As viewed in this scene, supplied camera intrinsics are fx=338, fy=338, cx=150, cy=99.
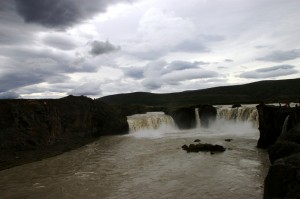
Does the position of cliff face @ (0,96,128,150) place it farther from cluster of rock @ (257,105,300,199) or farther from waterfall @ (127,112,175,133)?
cluster of rock @ (257,105,300,199)

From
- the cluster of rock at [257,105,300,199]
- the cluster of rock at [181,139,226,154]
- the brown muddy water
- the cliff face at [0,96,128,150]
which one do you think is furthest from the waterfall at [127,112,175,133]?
the cluster of rock at [257,105,300,199]

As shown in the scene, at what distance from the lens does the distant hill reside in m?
135

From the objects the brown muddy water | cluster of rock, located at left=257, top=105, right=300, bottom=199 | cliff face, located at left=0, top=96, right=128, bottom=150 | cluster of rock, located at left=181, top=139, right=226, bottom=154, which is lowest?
the brown muddy water

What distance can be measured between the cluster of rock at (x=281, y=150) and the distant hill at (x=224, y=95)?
9270cm

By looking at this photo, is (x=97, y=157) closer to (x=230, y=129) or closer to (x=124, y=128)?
(x=124, y=128)

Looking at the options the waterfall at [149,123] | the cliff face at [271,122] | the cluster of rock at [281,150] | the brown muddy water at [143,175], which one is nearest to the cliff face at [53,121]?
the waterfall at [149,123]

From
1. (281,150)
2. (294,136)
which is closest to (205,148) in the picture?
(294,136)

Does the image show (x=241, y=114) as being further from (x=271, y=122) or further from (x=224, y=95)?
(x=224, y=95)

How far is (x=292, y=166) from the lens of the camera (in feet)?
33.5

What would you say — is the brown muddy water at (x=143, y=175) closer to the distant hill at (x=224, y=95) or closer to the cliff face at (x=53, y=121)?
the cliff face at (x=53, y=121)

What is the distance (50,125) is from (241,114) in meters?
28.1

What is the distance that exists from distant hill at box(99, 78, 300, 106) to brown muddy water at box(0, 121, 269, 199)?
3868 inches

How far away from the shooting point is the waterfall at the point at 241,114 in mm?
47428

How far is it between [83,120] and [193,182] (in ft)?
94.0
